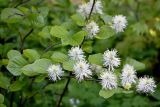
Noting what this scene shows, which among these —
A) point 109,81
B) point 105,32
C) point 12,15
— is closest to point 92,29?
point 105,32

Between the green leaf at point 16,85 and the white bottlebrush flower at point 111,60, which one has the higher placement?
the white bottlebrush flower at point 111,60

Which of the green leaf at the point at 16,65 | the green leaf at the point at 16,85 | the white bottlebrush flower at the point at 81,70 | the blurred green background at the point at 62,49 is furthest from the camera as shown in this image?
the blurred green background at the point at 62,49

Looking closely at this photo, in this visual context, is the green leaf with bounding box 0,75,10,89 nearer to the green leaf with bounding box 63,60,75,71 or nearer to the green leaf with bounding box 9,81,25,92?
the green leaf with bounding box 9,81,25,92

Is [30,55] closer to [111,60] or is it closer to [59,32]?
[59,32]

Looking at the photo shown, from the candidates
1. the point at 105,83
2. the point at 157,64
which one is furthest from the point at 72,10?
the point at 157,64

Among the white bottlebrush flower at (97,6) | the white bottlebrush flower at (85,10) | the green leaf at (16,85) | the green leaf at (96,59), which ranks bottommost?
the green leaf at (16,85)

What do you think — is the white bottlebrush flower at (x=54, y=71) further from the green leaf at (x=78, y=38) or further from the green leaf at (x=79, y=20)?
the green leaf at (x=79, y=20)

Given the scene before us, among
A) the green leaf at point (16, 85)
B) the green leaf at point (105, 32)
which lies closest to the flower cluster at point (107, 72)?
the green leaf at point (105, 32)

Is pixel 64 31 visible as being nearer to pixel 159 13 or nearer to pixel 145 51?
pixel 159 13
